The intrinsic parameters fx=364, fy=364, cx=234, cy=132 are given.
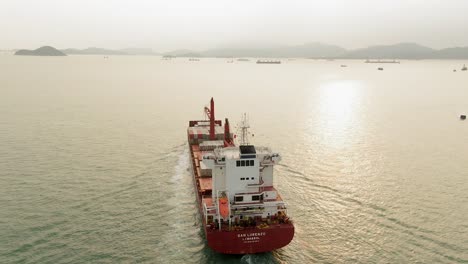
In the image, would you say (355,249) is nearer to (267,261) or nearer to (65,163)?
(267,261)

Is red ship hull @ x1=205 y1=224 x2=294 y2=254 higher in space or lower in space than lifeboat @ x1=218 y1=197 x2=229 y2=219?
lower

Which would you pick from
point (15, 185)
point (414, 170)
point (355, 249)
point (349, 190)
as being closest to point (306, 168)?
point (349, 190)

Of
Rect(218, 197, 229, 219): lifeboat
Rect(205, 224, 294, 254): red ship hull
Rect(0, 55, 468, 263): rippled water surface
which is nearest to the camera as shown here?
Rect(205, 224, 294, 254): red ship hull

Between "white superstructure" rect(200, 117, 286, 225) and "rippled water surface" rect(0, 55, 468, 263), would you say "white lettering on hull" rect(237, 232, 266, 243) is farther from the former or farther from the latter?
"white superstructure" rect(200, 117, 286, 225)

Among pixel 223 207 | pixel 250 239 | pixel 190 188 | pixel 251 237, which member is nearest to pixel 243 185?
pixel 223 207

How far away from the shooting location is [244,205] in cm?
3356

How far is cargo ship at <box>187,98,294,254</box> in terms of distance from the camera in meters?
30.7

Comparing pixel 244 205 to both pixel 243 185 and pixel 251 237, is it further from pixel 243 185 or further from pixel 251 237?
pixel 251 237

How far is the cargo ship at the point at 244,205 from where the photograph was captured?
30.7m

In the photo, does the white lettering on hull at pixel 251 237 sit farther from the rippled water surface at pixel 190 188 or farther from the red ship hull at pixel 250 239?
the rippled water surface at pixel 190 188

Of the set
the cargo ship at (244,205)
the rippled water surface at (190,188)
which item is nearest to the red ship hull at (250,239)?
the cargo ship at (244,205)

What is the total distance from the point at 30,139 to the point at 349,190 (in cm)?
5553

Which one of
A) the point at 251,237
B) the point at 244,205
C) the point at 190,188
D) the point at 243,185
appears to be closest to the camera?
the point at 251,237

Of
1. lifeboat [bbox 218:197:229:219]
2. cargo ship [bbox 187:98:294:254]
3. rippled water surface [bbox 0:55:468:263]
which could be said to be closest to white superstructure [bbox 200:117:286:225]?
cargo ship [bbox 187:98:294:254]
